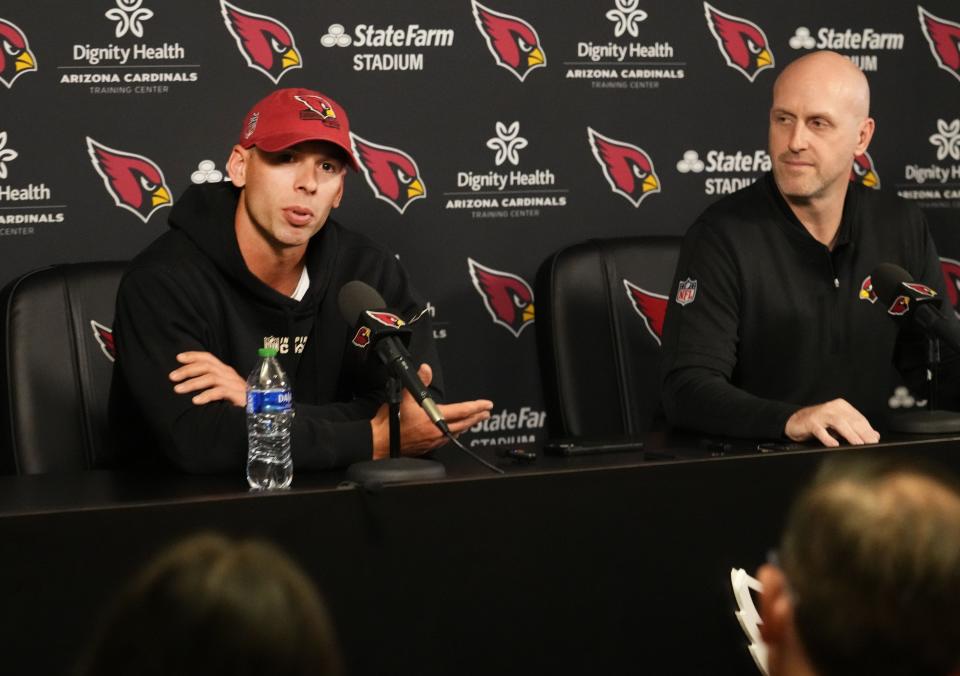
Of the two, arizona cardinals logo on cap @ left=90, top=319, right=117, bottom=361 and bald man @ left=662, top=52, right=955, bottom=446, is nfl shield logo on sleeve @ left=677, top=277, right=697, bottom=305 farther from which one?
arizona cardinals logo on cap @ left=90, top=319, right=117, bottom=361

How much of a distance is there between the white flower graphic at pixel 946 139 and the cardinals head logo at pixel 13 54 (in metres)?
2.93

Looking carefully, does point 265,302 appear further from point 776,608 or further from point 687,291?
point 776,608

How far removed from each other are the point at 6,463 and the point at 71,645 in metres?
1.22

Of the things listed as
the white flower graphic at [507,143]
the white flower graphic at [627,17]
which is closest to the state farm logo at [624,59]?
the white flower graphic at [627,17]

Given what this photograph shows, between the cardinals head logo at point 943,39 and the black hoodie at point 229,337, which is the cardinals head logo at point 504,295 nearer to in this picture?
the black hoodie at point 229,337

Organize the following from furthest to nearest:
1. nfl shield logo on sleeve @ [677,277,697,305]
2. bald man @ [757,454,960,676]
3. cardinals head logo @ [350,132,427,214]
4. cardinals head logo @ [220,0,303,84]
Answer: cardinals head logo @ [350,132,427,214] < cardinals head logo @ [220,0,303,84] < nfl shield logo on sleeve @ [677,277,697,305] < bald man @ [757,454,960,676]

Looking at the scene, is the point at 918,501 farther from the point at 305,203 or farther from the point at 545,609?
the point at 305,203

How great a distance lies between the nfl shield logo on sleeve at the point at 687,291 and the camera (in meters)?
3.23

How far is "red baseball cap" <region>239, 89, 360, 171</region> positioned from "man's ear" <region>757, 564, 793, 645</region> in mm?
2059

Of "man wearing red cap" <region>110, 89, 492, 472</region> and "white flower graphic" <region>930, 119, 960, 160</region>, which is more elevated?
"white flower graphic" <region>930, 119, 960, 160</region>

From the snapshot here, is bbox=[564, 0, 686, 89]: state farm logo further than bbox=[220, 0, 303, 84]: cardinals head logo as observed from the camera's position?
Yes

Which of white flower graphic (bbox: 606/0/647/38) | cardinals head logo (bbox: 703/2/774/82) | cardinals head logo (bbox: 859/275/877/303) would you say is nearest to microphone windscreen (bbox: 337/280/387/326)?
cardinals head logo (bbox: 859/275/877/303)

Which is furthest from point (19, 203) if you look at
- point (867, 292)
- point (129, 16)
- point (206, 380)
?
point (867, 292)

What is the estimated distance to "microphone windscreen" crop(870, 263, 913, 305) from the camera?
267 centimetres
